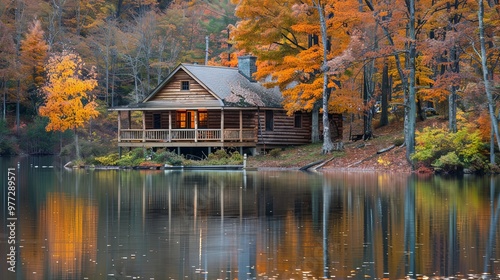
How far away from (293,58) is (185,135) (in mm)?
8569

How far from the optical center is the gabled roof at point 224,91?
55000mm

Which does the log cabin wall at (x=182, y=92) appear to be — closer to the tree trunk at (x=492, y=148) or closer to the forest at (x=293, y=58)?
the forest at (x=293, y=58)

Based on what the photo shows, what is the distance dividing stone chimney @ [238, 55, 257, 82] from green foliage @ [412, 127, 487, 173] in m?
18.2

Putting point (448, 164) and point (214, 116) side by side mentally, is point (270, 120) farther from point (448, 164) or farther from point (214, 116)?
point (448, 164)

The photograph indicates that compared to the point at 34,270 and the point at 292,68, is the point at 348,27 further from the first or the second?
the point at 34,270

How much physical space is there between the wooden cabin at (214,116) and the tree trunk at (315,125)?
1.45m

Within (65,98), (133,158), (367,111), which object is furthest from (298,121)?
(65,98)

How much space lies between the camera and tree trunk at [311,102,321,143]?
184 ft

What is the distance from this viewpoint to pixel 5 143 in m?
70.8

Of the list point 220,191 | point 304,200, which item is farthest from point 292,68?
point 304,200

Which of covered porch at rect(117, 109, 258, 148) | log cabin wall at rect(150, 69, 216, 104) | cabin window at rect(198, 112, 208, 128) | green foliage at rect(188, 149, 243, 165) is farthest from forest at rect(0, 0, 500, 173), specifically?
cabin window at rect(198, 112, 208, 128)

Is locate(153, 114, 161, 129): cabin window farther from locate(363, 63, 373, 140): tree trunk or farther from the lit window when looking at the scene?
locate(363, 63, 373, 140): tree trunk

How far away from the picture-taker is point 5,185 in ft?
123

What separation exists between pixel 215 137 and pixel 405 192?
A: 23.9 metres
